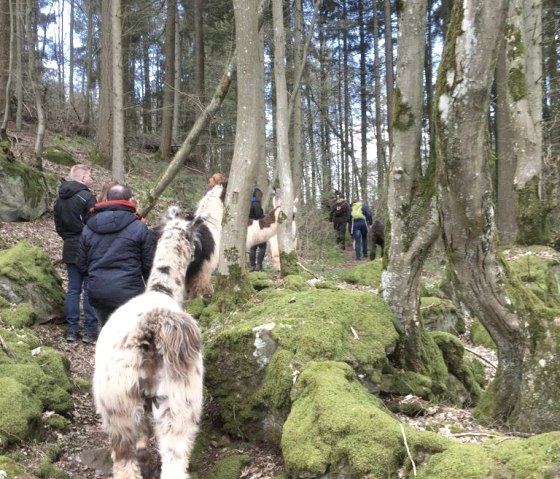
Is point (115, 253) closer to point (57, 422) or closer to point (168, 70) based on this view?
point (57, 422)

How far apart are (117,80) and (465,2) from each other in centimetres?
943

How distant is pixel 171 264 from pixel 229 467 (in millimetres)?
1800

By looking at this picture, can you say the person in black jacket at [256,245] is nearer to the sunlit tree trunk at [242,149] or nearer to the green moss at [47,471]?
the sunlit tree trunk at [242,149]

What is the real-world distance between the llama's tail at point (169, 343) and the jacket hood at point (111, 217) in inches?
79.1

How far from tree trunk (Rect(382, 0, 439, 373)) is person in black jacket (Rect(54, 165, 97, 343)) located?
14.1 ft

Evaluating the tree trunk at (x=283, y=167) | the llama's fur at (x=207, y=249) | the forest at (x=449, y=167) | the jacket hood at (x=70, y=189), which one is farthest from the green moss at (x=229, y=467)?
the tree trunk at (x=283, y=167)

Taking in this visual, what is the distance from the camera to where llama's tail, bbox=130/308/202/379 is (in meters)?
3.35

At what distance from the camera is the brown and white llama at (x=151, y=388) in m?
3.29

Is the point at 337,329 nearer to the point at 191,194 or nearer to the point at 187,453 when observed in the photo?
the point at 187,453

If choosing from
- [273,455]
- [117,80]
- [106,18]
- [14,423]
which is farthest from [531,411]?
[106,18]

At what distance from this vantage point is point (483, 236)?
12.6ft

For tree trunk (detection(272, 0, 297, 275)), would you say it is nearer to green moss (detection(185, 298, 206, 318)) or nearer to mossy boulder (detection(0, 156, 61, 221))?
green moss (detection(185, 298, 206, 318))

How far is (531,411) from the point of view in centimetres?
383

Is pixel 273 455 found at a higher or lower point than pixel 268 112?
lower
